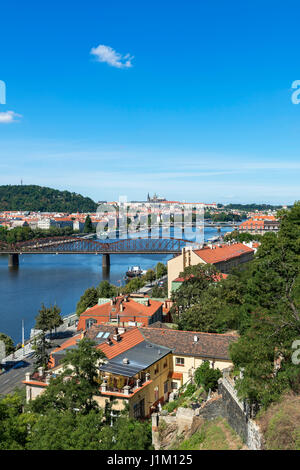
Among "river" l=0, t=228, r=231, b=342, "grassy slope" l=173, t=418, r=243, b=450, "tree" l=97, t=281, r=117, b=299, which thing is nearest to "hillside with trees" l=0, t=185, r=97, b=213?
"river" l=0, t=228, r=231, b=342

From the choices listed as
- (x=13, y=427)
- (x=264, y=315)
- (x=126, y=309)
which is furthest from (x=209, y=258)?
(x=13, y=427)

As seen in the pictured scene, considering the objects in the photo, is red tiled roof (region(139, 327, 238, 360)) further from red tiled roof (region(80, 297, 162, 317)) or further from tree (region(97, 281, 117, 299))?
tree (region(97, 281, 117, 299))

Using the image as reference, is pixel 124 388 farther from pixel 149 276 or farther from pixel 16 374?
pixel 149 276

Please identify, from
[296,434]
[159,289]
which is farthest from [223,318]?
[159,289]

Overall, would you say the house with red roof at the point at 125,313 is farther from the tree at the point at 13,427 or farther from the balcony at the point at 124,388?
the tree at the point at 13,427

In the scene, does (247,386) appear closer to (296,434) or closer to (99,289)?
(296,434)

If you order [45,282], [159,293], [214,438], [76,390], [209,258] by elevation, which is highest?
[209,258]
